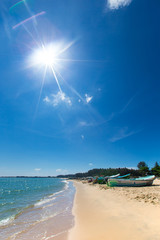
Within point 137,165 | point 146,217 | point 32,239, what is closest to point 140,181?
point 146,217

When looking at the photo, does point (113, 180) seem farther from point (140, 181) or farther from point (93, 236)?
point (93, 236)

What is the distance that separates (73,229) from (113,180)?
24.4m

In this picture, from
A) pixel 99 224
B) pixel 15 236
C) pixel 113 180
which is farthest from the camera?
pixel 113 180

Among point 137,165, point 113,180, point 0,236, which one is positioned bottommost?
point 0,236

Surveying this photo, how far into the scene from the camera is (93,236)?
5621 mm

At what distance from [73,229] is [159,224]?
4325 mm

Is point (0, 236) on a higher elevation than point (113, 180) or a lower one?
lower

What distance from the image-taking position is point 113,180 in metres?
28.4

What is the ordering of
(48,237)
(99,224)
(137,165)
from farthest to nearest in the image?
(137,165) → (99,224) → (48,237)

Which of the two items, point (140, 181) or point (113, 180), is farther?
point (113, 180)

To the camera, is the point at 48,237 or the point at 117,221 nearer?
the point at 48,237

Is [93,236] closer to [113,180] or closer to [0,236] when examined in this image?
[0,236]

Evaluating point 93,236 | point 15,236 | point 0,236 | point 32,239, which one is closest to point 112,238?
point 93,236

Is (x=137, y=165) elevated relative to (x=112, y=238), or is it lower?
elevated
